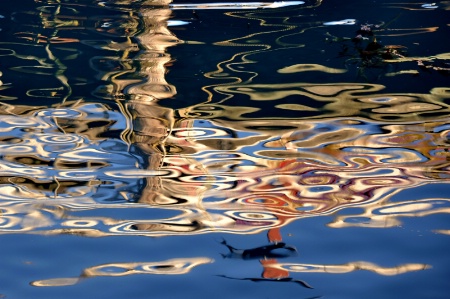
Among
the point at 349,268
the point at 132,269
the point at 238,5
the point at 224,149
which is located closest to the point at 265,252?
the point at 349,268

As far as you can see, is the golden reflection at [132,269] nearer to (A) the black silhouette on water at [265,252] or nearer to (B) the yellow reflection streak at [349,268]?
(A) the black silhouette on water at [265,252]

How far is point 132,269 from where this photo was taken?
1.65 metres

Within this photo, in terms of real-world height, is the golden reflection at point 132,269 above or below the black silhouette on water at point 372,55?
below

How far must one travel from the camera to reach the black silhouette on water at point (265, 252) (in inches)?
66.9

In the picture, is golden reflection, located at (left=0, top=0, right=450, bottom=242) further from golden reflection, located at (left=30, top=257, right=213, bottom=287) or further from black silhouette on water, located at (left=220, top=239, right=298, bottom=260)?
golden reflection, located at (left=30, top=257, right=213, bottom=287)

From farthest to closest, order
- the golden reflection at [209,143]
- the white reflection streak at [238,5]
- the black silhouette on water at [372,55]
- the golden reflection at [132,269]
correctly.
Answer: the white reflection streak at [238,5] → the black silhouette on water at [372,55] → the golden reflection at [209,143] → the golden reflection at [132,269]

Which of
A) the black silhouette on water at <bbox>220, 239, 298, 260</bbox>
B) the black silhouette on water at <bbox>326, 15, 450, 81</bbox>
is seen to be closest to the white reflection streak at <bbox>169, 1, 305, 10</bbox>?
the black silhouette on water at <bbox>326, 15, 450, 81</bbox>

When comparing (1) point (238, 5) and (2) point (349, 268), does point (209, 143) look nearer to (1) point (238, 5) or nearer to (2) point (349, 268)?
(2) point (349, 268)

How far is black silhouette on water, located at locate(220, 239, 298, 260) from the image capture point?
5.57 ft

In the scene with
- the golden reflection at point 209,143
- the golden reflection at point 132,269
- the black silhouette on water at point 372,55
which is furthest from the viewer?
the black silhouette on water at point 372,55

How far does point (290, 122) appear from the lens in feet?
7.88

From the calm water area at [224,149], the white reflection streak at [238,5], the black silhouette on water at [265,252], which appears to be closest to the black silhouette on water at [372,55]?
the calm water area at [224,149]

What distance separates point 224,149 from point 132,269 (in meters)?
0.68

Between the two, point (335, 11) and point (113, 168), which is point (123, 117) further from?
point (335, 11)
